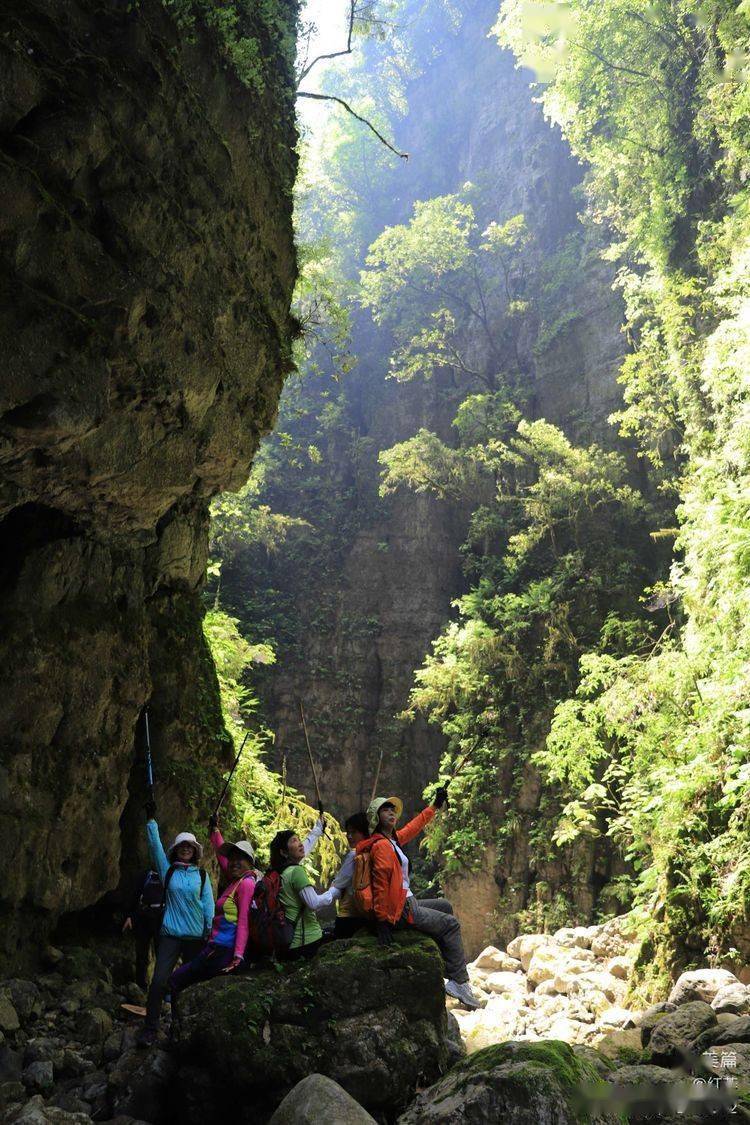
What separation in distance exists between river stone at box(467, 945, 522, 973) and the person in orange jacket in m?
7.68

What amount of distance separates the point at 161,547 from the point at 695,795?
6.91m

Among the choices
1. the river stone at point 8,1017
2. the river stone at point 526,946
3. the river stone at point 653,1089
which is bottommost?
the river stone at point 526,946

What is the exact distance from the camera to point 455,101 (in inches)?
1430

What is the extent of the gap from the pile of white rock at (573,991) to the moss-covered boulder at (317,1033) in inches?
105

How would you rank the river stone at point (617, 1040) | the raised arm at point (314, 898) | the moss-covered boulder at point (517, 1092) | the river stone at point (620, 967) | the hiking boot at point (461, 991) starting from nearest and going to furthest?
the moss-covered boulder at point (517, 1092), the raised arm at point (314, 898), the hiking boot at point (461, 991), the river stone at point (617, 1040), the river stone at point (620, 967)

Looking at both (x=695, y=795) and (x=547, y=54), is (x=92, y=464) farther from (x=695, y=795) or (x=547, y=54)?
(x=547, y=54)

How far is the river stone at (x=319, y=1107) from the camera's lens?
353 centimetres

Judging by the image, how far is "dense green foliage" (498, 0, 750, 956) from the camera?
8883mm

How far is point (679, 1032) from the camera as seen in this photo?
226 inches

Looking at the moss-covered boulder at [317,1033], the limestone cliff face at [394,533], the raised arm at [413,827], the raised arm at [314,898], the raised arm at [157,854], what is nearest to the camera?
the moss-covered boulder at [317,1033]

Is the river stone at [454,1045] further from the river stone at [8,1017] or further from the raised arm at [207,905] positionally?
the river stone at [8,1017]

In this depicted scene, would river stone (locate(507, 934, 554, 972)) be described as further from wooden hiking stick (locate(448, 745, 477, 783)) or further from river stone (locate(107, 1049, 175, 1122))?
river stone (locate(107, 1049, 175, 1122))

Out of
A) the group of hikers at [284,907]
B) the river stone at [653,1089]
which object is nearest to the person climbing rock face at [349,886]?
the group of hikers at [284,907]

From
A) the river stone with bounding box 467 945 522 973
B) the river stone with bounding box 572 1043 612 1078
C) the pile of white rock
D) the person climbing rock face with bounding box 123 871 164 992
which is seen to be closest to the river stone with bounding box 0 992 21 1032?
the person climbing rock face with bounding box 123 871 164 992
